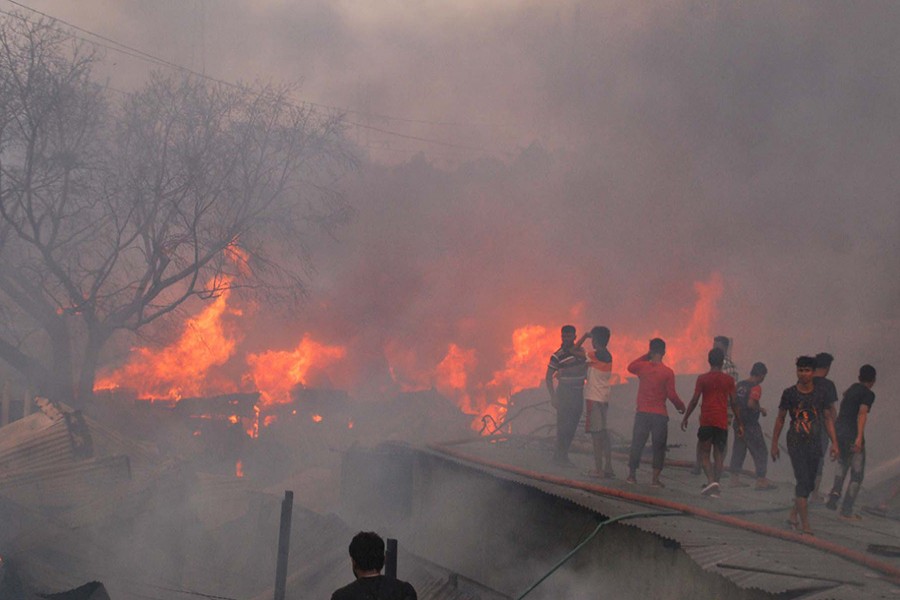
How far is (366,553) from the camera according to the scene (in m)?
3.68

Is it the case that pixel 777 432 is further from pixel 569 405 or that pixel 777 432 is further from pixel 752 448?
pixel 752 448

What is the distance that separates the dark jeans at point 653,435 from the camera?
8.29 m

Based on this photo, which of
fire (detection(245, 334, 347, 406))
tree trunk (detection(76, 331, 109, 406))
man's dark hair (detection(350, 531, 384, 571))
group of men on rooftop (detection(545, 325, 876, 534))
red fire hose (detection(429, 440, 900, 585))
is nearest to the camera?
man's dark hair (detection(350, 531, 384, 571))

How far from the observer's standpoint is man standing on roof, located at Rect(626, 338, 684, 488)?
27.2ft

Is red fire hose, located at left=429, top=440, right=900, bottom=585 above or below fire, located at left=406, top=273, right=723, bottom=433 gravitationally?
below

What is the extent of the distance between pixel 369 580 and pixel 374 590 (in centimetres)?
5

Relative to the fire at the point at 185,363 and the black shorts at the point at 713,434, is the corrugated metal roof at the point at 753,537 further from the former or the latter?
the fire at the point at 185,363

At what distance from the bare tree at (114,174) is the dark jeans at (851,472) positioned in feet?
39.5

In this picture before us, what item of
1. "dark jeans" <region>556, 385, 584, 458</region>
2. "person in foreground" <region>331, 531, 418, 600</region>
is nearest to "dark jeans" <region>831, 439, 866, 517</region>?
"dark jeans" <region>556, 385, 584, 458</region>

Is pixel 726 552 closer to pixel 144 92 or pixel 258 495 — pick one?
pixel 258 495

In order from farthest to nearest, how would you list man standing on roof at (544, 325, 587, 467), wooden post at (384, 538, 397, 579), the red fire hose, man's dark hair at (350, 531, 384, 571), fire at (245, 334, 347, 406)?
fire at (245, 334, 347, 406)
man standing on roof at (544, 325, 587, 467)
wooden post at (384, 538, 397, 579)
the red fire hose
man's dark hair at (350, 531, 384, 571)

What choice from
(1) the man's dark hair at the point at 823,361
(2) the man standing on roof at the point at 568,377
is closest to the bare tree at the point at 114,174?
(2) the man standing on roof at the point at 568,377

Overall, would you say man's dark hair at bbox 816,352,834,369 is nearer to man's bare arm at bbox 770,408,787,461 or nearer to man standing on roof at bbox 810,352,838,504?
man standing on roof at bbox 810,352,838,504

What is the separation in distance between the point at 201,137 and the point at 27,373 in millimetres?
6034
